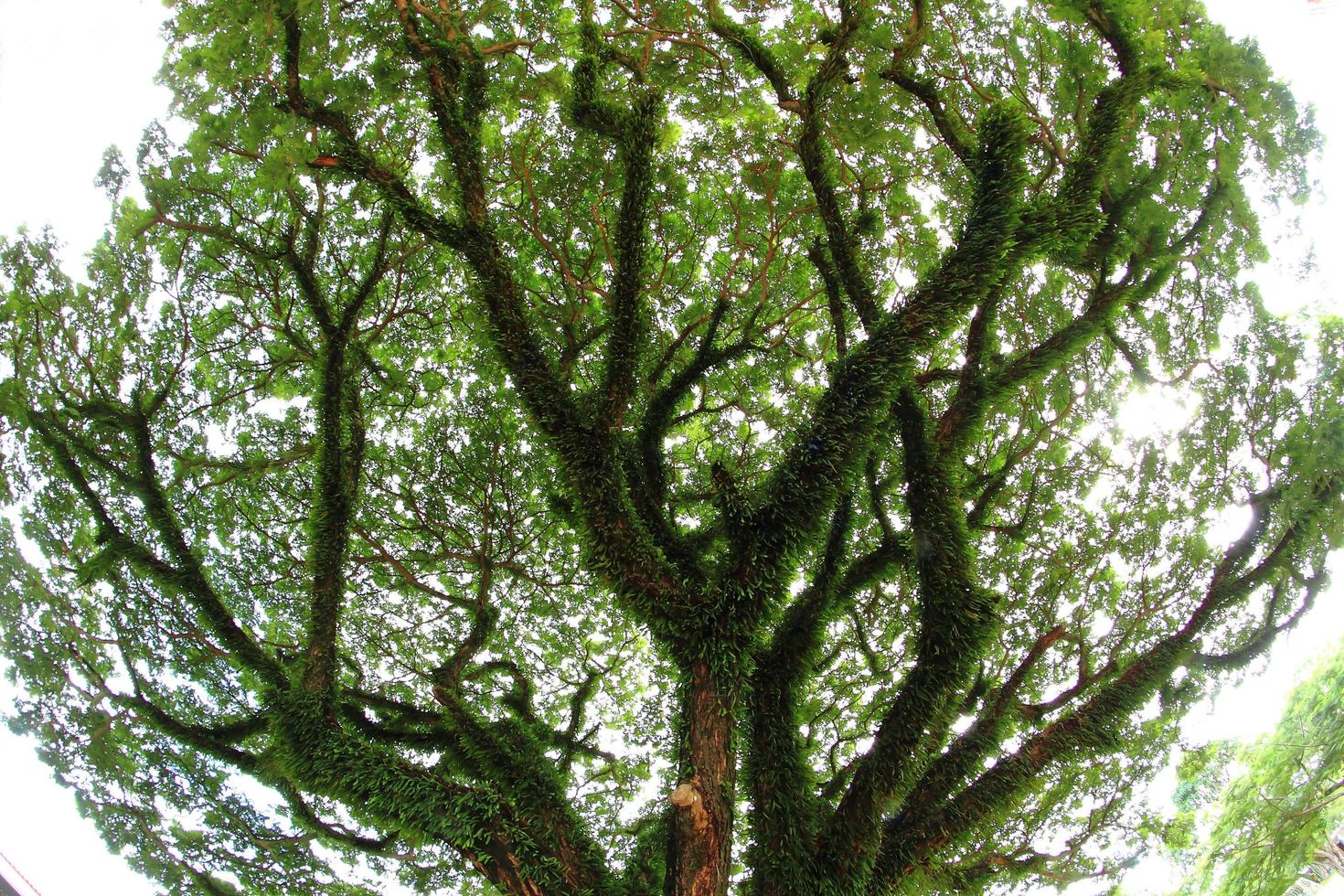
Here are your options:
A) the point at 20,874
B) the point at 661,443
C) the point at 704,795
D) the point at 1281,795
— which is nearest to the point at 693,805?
the point at 704,795

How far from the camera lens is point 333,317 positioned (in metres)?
6.41

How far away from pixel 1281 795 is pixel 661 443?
375 inches

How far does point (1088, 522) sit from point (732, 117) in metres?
5.84

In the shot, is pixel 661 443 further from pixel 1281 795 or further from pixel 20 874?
pixel 1281 795

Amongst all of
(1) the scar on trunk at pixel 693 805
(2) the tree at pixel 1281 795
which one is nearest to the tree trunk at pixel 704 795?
(1) the scar on trunk at pixel 693 805

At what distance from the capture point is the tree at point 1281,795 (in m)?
8.40

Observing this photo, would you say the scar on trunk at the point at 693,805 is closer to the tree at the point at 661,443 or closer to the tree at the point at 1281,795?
the tree at the point at 661,443

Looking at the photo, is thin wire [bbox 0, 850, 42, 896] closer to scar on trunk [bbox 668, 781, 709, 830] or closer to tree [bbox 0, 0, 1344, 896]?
tree [bbox 0, 0, 1344, 896]

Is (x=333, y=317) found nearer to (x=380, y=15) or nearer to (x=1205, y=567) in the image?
(x=380, y=15)

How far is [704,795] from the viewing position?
413cm

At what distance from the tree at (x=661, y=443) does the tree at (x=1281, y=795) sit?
2.22 meters

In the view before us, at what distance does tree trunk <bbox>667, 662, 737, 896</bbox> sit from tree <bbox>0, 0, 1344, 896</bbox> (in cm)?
3

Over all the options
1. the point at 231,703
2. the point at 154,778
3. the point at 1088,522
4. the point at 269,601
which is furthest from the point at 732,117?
the point at 154,778

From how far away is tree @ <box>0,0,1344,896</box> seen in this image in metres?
4.63
